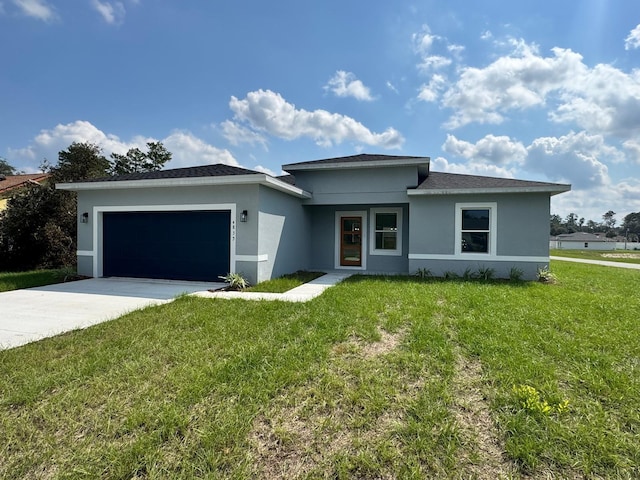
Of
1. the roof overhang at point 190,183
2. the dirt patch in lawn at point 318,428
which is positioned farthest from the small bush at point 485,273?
the dirt patch in lawn at point 318,428

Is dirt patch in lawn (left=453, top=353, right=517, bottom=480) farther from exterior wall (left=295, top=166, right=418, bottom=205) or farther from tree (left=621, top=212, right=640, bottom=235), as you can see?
tree (left=621, top=212, right=640, bottom=235)

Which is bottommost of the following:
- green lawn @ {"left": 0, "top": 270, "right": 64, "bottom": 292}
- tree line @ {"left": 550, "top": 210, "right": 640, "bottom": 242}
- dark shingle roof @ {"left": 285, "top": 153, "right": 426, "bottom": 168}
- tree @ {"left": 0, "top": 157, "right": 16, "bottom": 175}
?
green lawn @ {"left": 0, "top": 270, "right": 64, "bottom": 292}

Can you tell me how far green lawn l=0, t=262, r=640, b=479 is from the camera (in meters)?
2.30

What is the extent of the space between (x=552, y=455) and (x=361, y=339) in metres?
2.34

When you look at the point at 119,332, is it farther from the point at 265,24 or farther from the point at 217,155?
the point at 217,155

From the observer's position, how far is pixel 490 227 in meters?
9.78

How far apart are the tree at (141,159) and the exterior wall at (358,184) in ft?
69.0

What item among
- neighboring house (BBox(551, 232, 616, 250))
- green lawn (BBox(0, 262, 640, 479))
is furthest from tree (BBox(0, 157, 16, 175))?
neighboring house (BBox(551, 232, 616, 250))

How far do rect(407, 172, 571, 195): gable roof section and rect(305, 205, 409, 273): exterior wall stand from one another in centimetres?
147

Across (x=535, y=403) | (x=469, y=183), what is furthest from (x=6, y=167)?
(x=535, y=403)

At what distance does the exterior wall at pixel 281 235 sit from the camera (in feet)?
28.9

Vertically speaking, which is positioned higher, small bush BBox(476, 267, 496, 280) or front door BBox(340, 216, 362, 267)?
front door BBox(340, 216, 362, 267)

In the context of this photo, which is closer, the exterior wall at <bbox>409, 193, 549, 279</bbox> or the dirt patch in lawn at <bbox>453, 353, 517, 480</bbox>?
the dirt patch in lawn at <bbox>453, 353, 517, 480</bbox>

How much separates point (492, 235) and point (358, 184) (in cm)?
462
